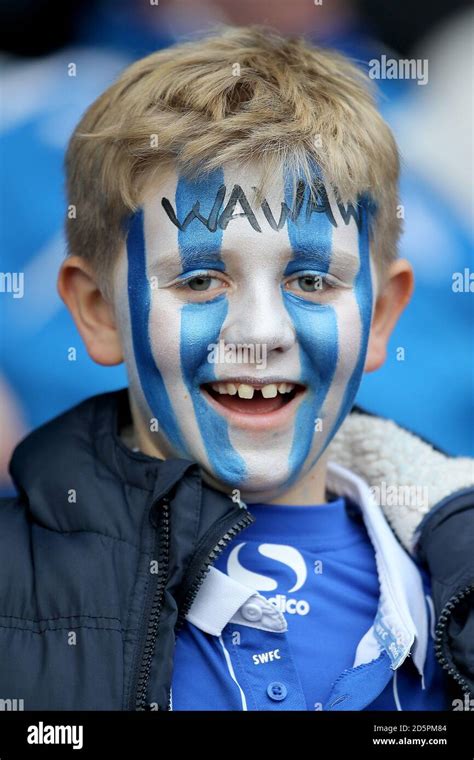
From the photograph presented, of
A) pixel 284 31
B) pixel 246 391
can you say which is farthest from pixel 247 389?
pixel 284 31

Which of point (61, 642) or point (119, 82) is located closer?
point (61, 642)

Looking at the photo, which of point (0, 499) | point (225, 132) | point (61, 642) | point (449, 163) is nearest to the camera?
point (61, 642)

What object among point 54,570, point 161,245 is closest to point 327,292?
point 161,245

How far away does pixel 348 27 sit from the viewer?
7.48 ft

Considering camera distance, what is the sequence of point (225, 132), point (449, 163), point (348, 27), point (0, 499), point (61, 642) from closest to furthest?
point (61, 642), point (225, 132), point (0, 499), point (348, 27), point (449, 163)

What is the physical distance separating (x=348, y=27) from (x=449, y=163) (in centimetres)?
42

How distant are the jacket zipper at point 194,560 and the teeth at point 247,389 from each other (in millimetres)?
198

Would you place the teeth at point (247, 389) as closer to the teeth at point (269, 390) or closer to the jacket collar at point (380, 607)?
the teeth at point (269, 390)

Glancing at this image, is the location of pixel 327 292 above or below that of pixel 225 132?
below

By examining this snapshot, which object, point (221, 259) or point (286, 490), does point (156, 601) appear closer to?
point (286, 490)

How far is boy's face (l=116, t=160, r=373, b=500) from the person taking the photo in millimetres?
1725

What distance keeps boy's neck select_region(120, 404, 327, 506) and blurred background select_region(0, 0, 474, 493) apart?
541 millimetres

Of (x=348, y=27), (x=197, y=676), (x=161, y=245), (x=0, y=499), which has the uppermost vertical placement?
(x=348, y=27)

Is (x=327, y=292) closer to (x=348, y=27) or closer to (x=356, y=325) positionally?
(x=356, y=325)
